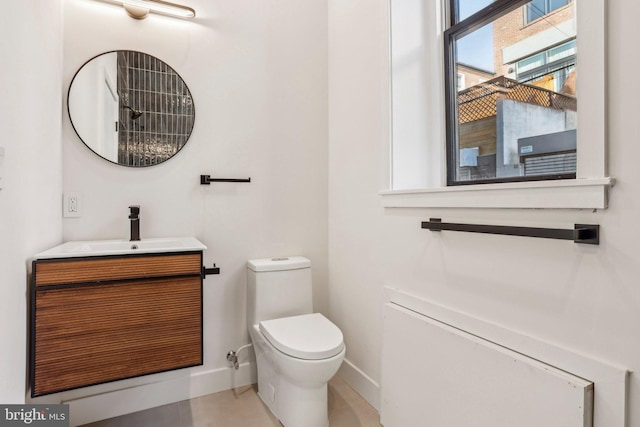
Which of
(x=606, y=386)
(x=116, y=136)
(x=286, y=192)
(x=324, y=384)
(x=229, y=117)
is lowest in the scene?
(x=324, y=384)

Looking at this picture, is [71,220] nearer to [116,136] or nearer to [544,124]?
[116,136]

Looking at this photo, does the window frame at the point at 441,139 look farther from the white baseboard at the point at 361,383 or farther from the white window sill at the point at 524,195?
the white baseboard at the point at 361,383

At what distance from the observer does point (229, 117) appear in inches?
78.4

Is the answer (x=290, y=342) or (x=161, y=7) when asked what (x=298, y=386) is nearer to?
(x=290, y=342)

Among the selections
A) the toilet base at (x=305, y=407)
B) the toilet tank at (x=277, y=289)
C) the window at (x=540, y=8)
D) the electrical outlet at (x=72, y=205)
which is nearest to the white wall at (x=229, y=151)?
the electrical outlet at (x=72, y=205)

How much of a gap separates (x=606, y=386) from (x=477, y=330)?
38 centimetres

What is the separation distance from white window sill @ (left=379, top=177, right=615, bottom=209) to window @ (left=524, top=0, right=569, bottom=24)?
65 cm

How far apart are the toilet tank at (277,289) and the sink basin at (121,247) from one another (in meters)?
0.40

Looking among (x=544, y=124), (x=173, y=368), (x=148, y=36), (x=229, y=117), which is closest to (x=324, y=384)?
(x=173, y=368)

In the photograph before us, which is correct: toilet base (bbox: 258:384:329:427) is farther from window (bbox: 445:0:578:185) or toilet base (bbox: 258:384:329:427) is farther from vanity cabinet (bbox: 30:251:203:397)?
window (bbox: 445:0:578:185)

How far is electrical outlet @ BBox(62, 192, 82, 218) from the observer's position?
1635 millimetres

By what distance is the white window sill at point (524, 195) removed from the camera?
36.1 inches
